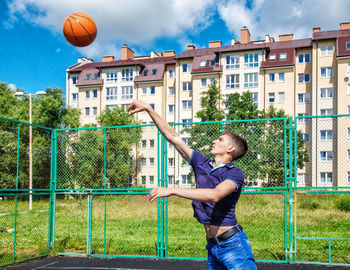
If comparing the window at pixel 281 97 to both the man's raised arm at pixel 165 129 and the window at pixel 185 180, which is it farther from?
the man's raised arm at pixel 165 129

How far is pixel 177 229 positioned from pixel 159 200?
3.92 metres

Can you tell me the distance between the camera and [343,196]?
1457cm

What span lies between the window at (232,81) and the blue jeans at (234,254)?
43.5m

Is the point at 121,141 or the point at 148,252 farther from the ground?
the point at 121,141

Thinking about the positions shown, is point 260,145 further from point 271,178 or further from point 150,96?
point 150,96

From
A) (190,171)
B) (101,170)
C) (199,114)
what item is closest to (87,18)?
(101,170)

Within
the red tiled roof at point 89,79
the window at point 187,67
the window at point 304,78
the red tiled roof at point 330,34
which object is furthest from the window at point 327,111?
the red tiled roof at point 89,79

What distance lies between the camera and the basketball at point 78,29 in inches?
350

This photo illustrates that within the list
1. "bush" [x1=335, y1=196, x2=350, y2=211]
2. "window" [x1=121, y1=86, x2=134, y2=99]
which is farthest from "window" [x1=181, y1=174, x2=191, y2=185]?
"window" [x1=121, y1=86, x2=134, y2=99]

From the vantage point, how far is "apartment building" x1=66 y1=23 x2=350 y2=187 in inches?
1640

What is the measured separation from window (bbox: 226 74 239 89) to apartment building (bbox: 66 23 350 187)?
0.11 meters

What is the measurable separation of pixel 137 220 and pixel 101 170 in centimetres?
363

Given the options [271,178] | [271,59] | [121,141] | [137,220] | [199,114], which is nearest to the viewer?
[271,178]

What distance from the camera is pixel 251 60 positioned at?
46344 millimetres
